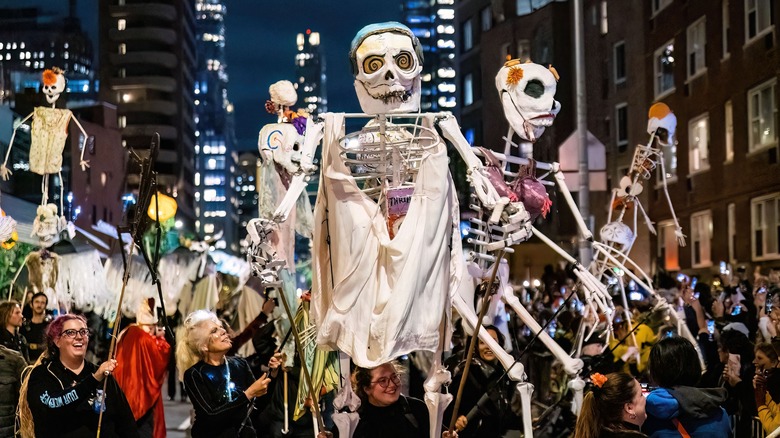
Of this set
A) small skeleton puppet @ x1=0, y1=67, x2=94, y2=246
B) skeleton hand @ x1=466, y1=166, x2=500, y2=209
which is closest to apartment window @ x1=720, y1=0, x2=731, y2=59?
small skeleton puppet @ x1=0, y1=67, x2=94, y2=246

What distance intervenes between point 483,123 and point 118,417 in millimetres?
43170

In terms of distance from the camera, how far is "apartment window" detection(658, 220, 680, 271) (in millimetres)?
28812

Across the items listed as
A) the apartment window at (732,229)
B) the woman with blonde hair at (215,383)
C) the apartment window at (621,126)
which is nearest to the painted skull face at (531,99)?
the woman with blonde hair at (215,383)

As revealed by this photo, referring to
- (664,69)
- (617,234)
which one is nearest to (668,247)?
(664,69)

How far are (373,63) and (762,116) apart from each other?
16.7 metres

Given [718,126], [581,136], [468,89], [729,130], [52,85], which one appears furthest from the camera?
[468,89]

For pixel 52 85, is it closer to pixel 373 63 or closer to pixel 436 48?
pixel 373 63

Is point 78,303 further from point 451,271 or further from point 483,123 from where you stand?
point 483,123

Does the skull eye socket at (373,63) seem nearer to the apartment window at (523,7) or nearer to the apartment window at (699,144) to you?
the apartment window at (699,144)

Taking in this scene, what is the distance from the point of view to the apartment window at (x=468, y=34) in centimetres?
5106

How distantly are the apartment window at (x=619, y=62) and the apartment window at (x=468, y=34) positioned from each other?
15434 mm

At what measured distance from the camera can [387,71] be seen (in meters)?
6.43

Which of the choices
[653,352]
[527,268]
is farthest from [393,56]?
[527,268]

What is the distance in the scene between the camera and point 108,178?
5819cm
